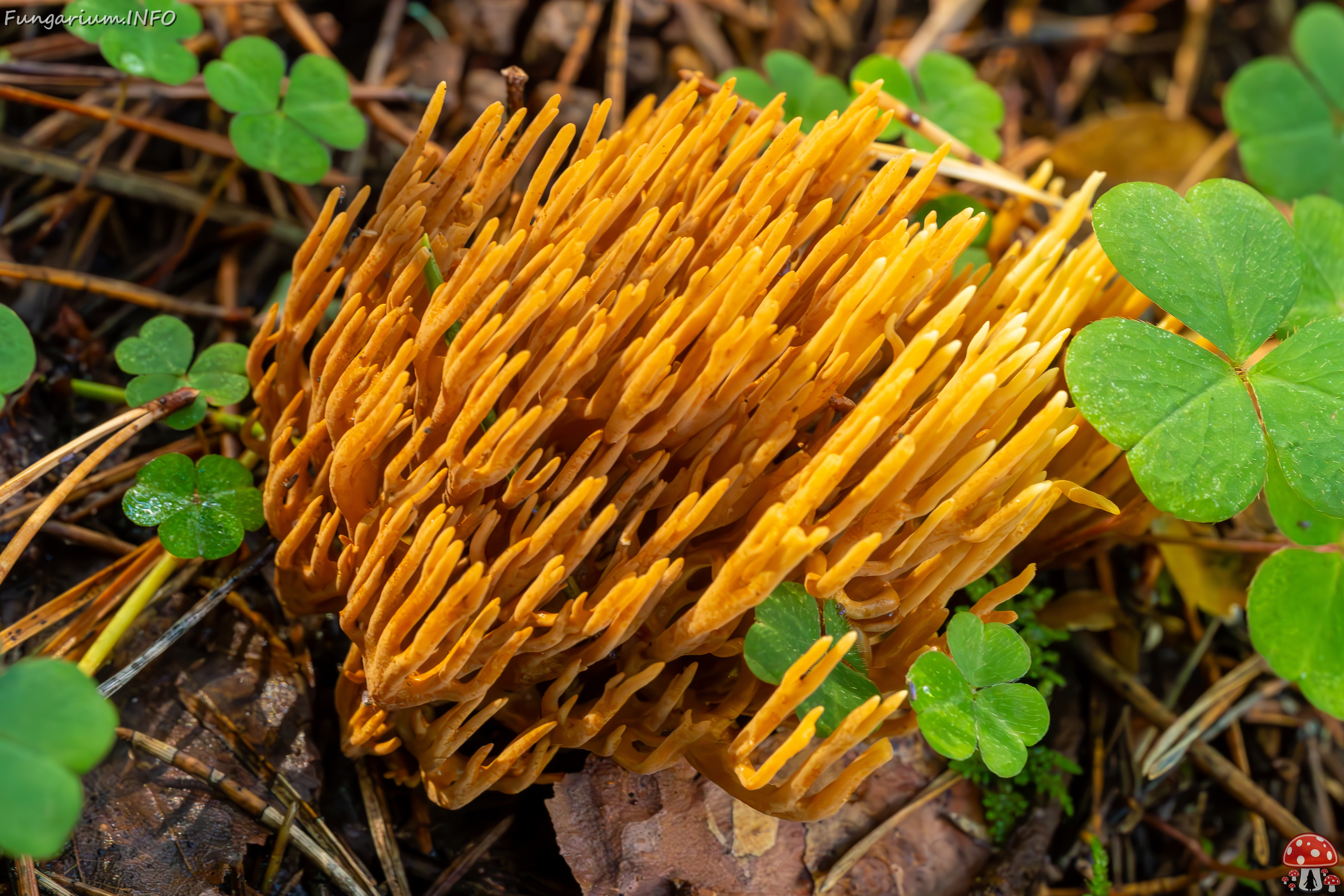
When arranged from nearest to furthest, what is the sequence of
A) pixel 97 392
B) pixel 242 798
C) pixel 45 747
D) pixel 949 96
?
1. pixel 45 747
2. pixel 242 798
3. pixel 97 392
4. pixel 949 96

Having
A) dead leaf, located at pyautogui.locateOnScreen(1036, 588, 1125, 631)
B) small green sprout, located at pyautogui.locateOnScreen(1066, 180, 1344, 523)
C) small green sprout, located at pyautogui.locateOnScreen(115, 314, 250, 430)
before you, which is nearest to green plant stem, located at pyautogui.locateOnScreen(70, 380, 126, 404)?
small green sprout, located at pyautogui.locateOnScreen(115, 314, 250, 430)

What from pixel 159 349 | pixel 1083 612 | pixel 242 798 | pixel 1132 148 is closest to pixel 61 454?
pixel 159 349

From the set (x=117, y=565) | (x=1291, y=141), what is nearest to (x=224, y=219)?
(x=117, y=565)

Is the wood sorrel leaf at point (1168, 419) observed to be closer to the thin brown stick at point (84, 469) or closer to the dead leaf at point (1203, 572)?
the dead leaf at point (1203, 572)

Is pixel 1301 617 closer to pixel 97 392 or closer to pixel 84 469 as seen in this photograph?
pixel 84 469

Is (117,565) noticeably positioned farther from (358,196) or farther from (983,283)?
(983,283)

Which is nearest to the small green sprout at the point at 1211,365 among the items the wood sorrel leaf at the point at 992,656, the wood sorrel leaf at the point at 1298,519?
the wood sorrel leaf at the point at 1298,519

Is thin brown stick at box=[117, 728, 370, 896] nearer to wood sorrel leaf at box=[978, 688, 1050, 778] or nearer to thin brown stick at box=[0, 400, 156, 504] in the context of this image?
thin brown stick at box=[0, 400, 156, 504]
